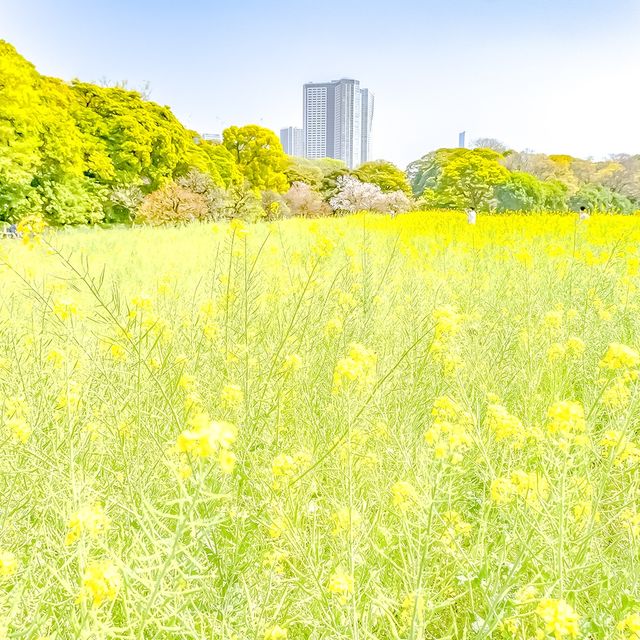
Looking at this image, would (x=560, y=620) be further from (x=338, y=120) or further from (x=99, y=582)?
(x=338, y=120)

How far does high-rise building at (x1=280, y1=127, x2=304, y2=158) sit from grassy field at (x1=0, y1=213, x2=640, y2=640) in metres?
140

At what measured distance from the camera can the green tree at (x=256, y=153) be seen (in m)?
20.6

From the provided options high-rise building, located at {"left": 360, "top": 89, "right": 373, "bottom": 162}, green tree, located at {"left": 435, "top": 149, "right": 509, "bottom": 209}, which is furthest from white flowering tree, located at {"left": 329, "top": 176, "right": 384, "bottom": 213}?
high-rise building, located at {"left": 360, "top": 89, "right": 373, "bottom": 162}

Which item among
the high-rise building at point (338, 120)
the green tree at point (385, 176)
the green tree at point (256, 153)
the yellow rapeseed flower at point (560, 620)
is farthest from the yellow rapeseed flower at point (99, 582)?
the high-rise building at point (338, 120)

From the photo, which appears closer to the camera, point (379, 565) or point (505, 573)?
point (379, 565)

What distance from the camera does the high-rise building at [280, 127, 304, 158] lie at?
445 ft

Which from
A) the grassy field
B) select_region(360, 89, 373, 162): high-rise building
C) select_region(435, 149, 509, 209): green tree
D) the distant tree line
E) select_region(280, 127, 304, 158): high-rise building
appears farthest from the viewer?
select_region(280, 127, 304, 158): high-rise building

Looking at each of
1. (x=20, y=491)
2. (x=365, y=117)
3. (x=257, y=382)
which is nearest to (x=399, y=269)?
(x=257, y=382)

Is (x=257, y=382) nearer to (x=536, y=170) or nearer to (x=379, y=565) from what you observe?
(x=379, y=565)

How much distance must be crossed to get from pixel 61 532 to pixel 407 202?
2474cm

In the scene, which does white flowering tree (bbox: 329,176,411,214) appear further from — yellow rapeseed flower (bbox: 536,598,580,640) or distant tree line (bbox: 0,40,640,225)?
yellow rapeseed flower (bbox: 536,598,580,640)

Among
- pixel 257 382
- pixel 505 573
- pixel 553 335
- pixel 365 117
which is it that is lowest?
pixel 505 573

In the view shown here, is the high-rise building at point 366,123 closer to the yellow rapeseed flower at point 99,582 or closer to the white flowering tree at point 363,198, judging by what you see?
the white flowering tree at point 363,198

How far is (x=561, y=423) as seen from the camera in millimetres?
900
